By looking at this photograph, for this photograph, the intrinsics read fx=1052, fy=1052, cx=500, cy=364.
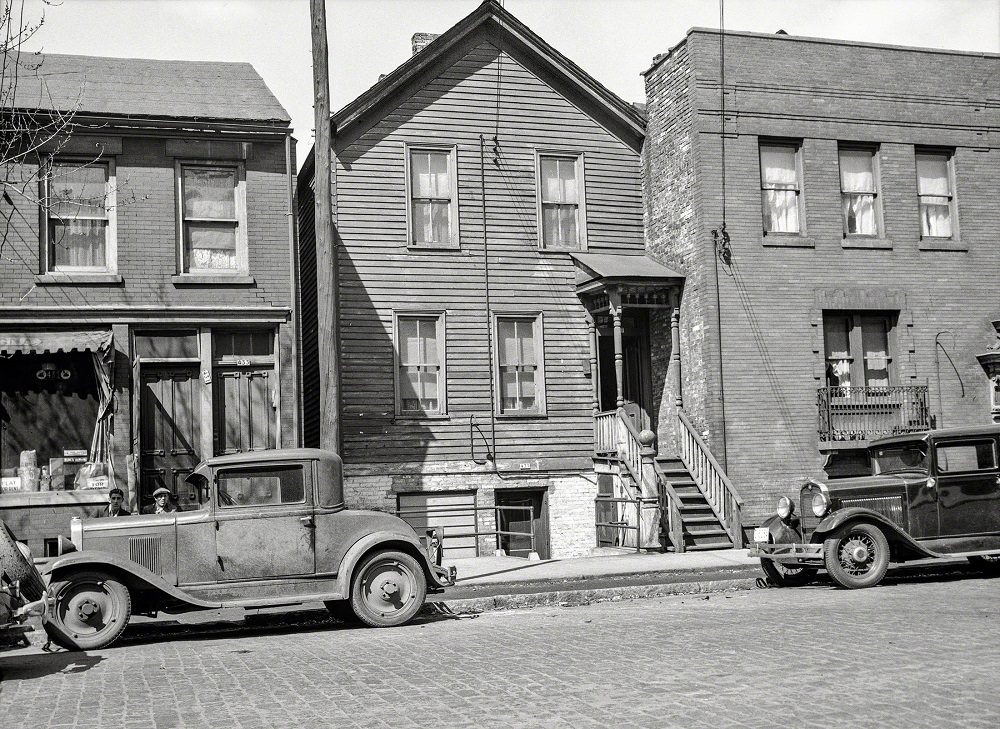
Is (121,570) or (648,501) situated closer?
(121,570)

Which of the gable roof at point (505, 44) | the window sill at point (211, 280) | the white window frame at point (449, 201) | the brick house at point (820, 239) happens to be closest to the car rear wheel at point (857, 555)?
the brick house at point (820, 239)

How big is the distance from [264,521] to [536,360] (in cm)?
1045

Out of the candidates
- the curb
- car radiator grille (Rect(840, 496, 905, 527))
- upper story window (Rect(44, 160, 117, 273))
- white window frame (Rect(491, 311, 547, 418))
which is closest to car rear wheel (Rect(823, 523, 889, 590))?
car radiator grille (Rect(840, 496, 905, 527))

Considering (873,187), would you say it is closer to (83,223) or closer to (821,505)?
(821,505)

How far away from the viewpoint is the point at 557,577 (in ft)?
47.8

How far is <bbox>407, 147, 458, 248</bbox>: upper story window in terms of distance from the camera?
68.2 ft

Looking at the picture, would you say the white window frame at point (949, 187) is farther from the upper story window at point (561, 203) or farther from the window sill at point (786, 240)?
the upper story window at point (561, 203)

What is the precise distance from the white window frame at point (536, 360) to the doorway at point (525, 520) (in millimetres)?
1529

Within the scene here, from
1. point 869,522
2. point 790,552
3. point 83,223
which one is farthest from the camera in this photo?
point 83,223

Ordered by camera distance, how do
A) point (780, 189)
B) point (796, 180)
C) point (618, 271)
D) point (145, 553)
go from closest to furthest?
point (145, 553)
point (618, 271)
point (780, 189)
point (796, 180)

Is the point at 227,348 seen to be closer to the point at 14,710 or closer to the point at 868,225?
the point at 14,710

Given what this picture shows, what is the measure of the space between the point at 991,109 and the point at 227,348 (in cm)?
1653

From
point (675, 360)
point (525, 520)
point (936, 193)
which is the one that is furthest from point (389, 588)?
point (936, 193)

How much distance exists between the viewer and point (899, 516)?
13.4m
